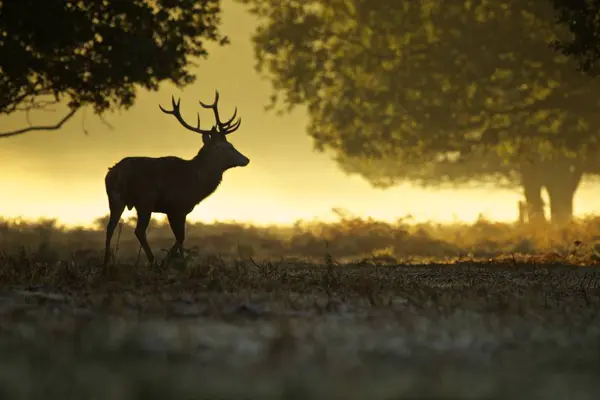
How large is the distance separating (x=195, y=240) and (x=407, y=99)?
7.22 m

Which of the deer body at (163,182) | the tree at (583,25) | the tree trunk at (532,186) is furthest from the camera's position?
the tree trunk at (532,186)

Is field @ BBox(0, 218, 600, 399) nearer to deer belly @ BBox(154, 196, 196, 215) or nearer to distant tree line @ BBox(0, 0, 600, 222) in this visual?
deer belly @ BBox(154, 196, 196, 215)

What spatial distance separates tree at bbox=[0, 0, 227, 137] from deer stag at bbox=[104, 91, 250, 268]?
3.47ft

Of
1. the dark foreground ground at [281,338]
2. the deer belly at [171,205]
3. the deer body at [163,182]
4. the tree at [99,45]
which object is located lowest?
the dark foreground ground at [281,338]

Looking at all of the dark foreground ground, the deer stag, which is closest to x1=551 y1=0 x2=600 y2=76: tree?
the dark foreground ground

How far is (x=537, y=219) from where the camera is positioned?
133ft

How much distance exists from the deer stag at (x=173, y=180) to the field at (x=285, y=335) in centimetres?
217

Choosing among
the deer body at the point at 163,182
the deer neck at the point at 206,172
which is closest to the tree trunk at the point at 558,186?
the deer neck at the point at 206,172

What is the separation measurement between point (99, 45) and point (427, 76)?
1615 centimetres

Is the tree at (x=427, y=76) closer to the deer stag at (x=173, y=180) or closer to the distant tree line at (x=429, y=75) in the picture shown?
the distant tree line at (x=429, y=75)

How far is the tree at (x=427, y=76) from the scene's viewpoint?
2839 centimetres

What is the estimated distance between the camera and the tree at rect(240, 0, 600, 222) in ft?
93.1

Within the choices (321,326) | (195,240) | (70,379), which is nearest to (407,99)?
(195,240)

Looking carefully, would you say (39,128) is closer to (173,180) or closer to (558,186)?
(173,180)
